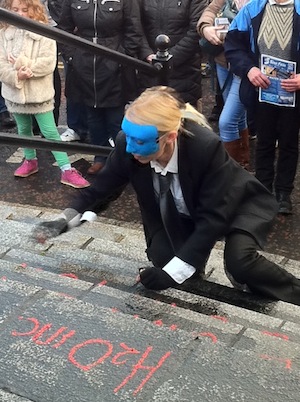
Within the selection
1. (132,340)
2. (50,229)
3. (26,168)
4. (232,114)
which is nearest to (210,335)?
(132,340)

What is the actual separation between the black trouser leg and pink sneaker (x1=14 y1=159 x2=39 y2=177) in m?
3.18

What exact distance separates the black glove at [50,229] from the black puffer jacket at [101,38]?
8.61 feet

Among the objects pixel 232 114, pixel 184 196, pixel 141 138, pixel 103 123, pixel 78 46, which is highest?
pixel 78 46

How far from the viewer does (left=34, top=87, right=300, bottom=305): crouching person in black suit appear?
304cm

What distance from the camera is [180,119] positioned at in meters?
3.09

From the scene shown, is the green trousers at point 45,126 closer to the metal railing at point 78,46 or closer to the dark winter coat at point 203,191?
the metal railing at point 78,46

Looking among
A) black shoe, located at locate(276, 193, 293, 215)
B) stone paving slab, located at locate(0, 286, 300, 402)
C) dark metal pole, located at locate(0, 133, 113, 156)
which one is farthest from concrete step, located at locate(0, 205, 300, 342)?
black shoe, located at locate(276, 193, 293, 215)

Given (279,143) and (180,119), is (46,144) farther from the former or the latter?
(279,143)

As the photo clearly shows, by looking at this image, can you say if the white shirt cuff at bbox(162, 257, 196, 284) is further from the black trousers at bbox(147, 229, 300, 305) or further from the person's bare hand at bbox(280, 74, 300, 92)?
the person's bare hand at bbox(280, 74, 300, 92)

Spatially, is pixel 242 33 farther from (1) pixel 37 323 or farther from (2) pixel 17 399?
(2) pixel 17 399

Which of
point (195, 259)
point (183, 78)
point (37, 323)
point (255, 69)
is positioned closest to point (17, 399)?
point (37, 323)

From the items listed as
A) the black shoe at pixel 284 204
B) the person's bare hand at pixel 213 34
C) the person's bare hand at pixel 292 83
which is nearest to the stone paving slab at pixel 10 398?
the person's bare hand at pixel 292 83

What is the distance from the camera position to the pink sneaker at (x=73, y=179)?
5.92 m

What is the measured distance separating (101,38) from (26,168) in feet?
4.42
